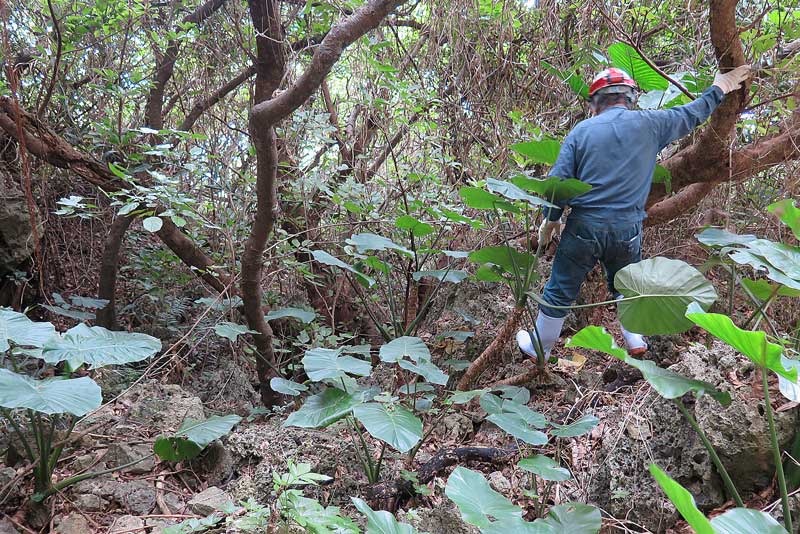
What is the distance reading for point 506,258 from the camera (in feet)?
8.75

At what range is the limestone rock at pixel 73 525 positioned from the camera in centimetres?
209

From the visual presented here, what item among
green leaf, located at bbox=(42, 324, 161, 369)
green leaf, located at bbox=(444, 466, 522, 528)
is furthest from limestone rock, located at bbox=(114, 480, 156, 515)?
green leaf, located at bbox=(444, 466, 522, 528)

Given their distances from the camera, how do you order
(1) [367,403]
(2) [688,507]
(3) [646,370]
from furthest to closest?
(1) [367,403] < (3) [646,370] < (2) [688,507]

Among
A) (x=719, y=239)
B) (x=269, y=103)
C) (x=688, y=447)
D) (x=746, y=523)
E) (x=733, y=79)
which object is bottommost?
(x=688, y=447)

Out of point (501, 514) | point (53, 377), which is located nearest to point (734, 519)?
point (501, 514)

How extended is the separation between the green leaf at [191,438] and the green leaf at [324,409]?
1.38ft

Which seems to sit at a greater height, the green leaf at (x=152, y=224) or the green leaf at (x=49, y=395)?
the green leaf at (x=152, y=224)

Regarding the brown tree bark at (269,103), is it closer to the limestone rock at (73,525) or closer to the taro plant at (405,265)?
the taro plant at (405,265)

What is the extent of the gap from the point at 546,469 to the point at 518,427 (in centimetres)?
20

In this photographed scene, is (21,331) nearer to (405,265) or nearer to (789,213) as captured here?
(405,265)

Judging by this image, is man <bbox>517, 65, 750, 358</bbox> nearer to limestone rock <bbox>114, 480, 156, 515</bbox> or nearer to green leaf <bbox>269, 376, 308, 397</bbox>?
green leaf <bbox>269, 376, 308, 397</bbox>

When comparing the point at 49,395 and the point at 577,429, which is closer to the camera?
the point at 49,395

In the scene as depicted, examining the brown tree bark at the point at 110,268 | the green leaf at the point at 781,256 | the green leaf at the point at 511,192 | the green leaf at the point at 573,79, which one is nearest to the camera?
the green leaf at the point at 781,256

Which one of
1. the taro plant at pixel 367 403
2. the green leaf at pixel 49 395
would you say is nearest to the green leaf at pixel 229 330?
the taro plant at pixel 367 403
